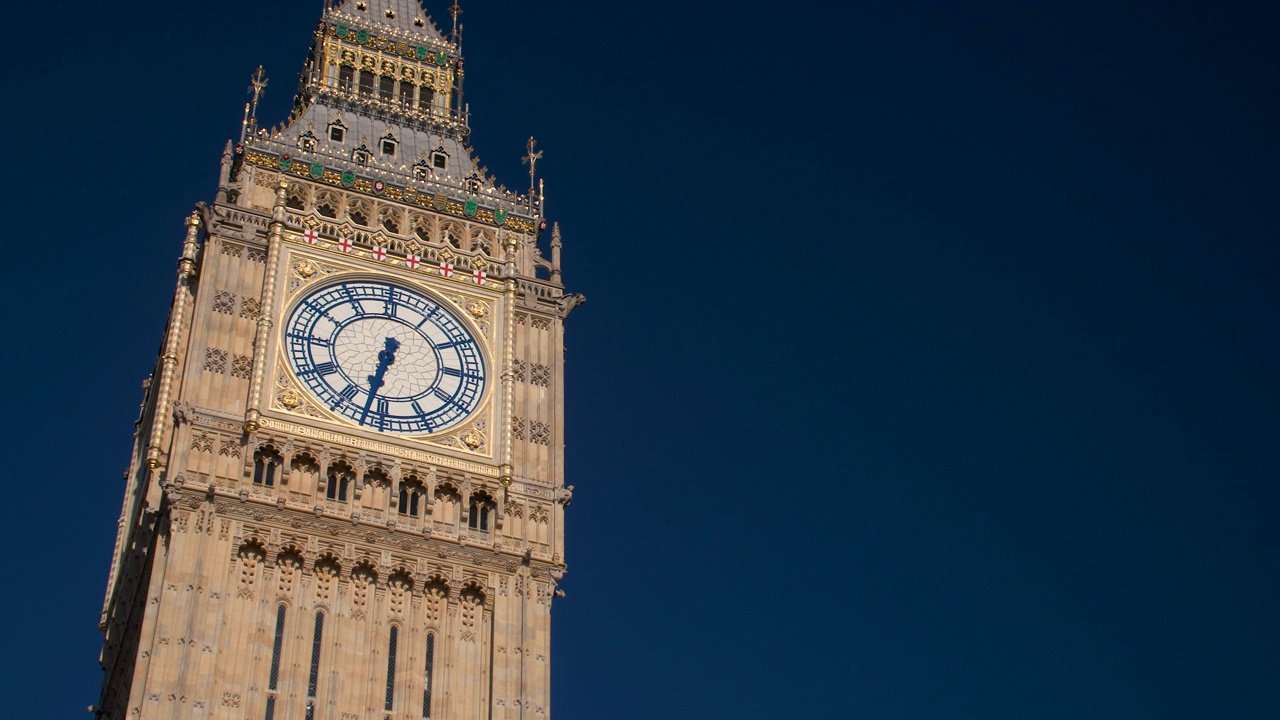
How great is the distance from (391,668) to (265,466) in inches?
233

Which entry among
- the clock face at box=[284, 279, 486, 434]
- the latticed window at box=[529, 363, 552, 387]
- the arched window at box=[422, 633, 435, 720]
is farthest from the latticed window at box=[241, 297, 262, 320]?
the arched window at box=[422, 633, 435, 720]

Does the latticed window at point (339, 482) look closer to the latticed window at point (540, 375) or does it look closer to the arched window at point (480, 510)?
the arched window at point (480, 510)

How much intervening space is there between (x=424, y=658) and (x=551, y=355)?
10.5 m

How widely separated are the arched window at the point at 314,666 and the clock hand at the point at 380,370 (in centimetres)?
573

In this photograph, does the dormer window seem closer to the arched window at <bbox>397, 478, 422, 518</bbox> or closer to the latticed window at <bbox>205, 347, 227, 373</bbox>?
the latticed window at <bbox>205, 347, 227, 373</bbox>

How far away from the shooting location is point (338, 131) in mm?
60281

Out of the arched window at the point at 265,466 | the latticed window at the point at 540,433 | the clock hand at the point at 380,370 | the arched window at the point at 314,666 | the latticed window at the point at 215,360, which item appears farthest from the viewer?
the latticed window at the point at 540,433

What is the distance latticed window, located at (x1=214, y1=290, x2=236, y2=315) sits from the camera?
51.4m

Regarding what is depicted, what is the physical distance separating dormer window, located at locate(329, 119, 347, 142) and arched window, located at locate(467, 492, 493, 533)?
48.3ft

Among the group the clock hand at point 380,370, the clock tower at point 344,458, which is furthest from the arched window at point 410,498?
the clock hand at point 380,370

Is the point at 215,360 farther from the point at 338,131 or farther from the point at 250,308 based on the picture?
the point at 338,131

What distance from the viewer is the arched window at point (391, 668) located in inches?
1804

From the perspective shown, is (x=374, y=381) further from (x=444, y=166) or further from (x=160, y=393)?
(x=444, y=166)

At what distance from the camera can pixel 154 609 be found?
4478 centimetres
